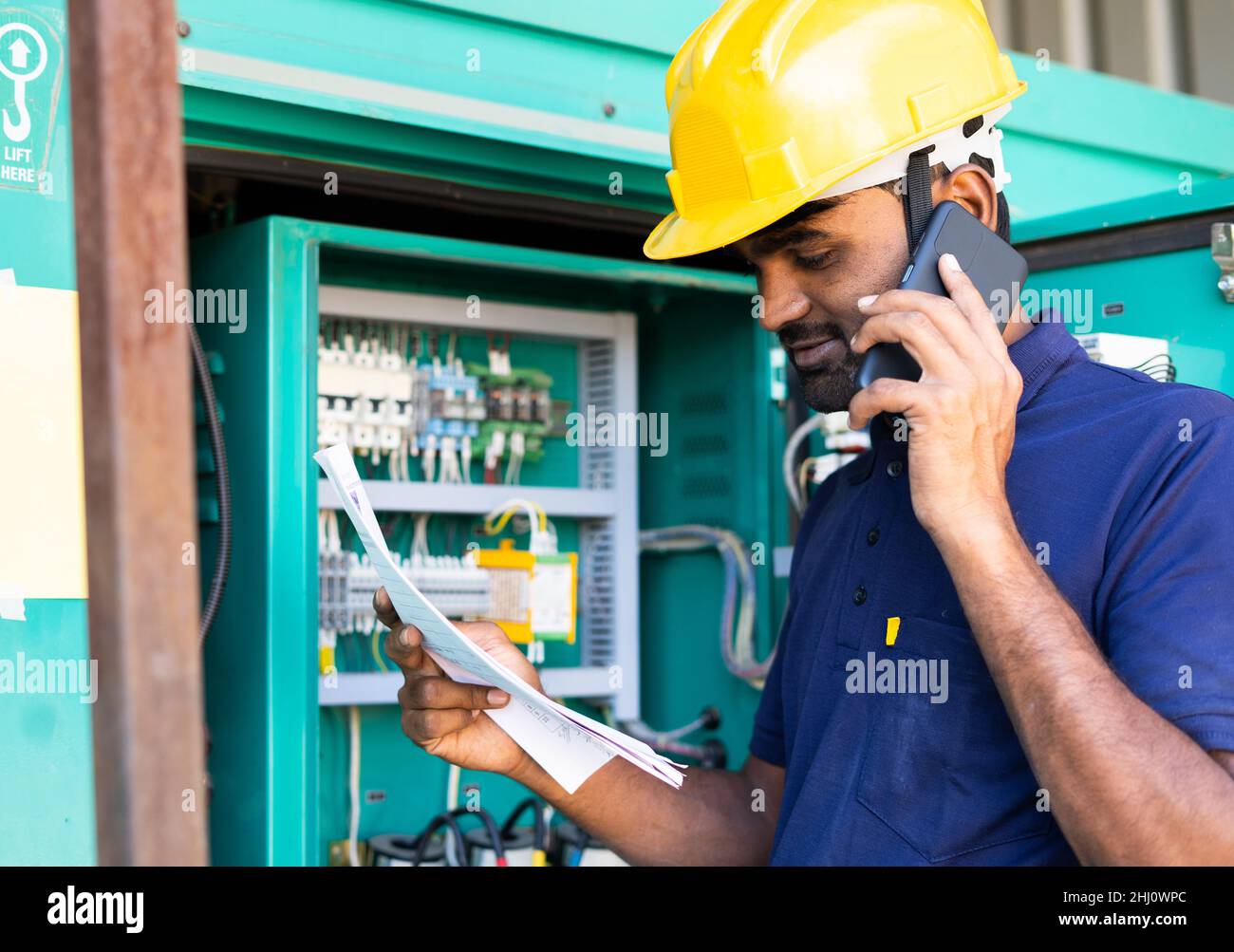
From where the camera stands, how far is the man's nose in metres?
1.45

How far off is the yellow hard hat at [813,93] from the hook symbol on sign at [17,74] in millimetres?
746

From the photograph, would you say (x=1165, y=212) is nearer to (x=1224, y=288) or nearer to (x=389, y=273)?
(x=1224, y=288)

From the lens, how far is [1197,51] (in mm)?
4305

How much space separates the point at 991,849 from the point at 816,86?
2.64ft

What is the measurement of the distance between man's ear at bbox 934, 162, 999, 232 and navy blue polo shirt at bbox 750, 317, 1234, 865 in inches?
6.2

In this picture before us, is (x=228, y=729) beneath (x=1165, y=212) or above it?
beneath

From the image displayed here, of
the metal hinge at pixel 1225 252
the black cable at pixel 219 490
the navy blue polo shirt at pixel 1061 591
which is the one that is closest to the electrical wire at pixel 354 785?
the black cable at pixel 219 490

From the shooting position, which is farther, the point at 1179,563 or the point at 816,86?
the point at 816,86

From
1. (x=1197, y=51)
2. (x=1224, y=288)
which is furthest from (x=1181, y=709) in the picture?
(x=1197, y=51)

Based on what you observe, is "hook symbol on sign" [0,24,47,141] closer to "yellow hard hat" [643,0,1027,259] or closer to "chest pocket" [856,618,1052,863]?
"yellow hard hat" [643,0,1027,259]

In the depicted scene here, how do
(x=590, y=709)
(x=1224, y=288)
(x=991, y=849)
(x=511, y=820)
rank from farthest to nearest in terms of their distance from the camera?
1. (x=590, y=709)
2. (x=511, y=820)
3. (x=1224, y=288)
4. (x=991, y=849)

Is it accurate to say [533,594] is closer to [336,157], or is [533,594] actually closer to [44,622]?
[336,157]

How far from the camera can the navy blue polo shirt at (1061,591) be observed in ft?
3.63

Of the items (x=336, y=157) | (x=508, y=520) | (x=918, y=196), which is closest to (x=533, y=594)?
(x=508, y=520)
